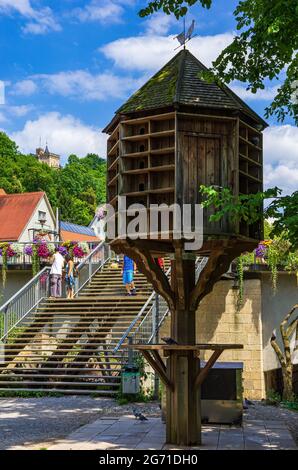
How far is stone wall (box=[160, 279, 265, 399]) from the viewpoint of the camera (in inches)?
744

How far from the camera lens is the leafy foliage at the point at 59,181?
7900cm

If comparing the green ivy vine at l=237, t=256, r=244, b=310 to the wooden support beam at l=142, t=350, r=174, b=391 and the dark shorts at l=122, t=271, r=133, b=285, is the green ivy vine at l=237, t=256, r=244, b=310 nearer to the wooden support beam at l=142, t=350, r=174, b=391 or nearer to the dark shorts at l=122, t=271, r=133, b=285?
the dark shorts at l=122, t=271, r=133, b=285

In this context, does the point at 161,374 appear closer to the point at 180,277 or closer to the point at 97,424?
the point at 180,277

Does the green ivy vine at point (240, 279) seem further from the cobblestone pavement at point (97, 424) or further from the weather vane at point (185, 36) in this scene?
the weather vane at point (185, 36)

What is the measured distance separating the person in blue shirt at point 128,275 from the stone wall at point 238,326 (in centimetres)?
238

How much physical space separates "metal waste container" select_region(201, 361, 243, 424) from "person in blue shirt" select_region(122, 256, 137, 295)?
25.4 feet

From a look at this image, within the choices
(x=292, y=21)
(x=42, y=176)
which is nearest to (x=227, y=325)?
(x=292, y=21)

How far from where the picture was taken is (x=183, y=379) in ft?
35.0

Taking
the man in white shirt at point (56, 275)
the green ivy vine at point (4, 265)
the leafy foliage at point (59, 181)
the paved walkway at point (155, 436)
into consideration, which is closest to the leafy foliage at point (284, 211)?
the paved walkway at point (155, 436)

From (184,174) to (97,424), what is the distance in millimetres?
4895

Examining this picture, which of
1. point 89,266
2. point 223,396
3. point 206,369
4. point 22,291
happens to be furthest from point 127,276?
point 206,369

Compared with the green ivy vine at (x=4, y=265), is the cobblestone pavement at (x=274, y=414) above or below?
below

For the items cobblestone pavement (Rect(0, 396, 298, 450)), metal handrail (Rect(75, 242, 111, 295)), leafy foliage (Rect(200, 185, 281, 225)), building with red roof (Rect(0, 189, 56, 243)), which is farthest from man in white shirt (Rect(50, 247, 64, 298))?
building with red roof (Rect(0, 189, 56, 243))

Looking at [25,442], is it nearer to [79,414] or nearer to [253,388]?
[79,414]
